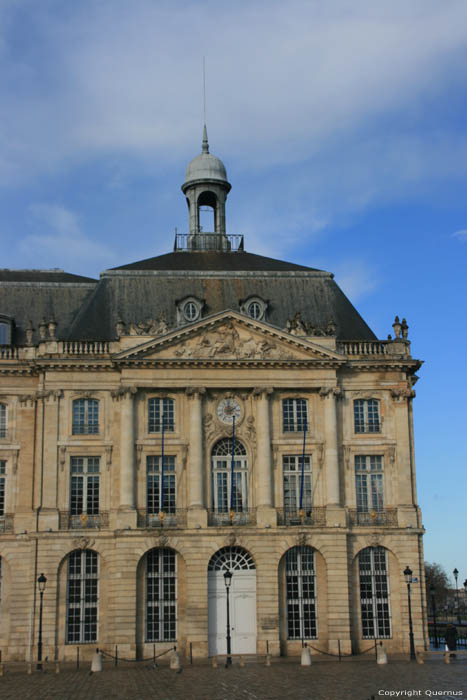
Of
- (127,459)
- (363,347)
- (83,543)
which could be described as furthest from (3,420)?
(363,347)

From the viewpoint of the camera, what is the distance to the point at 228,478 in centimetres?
4697

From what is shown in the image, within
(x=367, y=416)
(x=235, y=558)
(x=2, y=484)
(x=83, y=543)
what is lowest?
(x=235, y=558)

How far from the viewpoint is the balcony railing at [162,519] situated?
149 feet

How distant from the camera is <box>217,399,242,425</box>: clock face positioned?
47375 mm

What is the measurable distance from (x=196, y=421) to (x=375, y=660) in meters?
13.3

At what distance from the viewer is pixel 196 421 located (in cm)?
4653

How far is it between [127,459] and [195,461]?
3.14 metres

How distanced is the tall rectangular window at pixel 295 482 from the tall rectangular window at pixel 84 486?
29.1 ft

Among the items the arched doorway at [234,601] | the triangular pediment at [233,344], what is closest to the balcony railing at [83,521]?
the arched doorway at [234,601]

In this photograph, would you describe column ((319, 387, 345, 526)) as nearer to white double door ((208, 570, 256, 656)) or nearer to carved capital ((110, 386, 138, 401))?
white double door ((208, 570, 256, 656))

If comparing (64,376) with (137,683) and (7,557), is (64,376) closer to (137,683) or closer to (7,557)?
(7,557)

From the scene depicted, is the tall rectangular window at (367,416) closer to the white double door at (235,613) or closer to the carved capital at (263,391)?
the carved capital at (263,391)

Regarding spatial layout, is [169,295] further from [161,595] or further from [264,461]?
[161,595]

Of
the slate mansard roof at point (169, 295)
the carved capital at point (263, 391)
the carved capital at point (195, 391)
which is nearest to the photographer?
the carved capital at point (195, 391)
